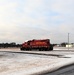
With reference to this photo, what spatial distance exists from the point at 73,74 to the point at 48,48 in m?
55.1

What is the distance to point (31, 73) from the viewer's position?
18.4m

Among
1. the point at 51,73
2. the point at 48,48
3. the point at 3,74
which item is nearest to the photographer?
the point at 3,74

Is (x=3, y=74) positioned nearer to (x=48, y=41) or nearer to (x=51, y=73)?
(x=51, y=73)

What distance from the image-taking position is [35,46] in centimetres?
7569

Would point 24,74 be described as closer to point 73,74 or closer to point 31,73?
point 31,73

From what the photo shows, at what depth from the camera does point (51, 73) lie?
18938 millimetres

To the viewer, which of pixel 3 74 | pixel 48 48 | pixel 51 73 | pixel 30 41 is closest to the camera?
pixel 3 74

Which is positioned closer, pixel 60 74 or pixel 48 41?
pixel 60 74

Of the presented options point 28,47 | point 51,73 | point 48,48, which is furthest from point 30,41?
point 51,73

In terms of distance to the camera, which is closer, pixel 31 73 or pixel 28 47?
pixel 31 73

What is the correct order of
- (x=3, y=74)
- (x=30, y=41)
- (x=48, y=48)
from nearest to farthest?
(x=3, y=74)
(x=48, y=48)
(x=30, y=41)

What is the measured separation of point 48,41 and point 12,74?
58909 mm

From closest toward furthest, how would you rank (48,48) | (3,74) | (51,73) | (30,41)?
(3,74), (51,73), (48,48), (30,41)

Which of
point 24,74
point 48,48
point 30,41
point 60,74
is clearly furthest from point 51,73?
point 30,41
